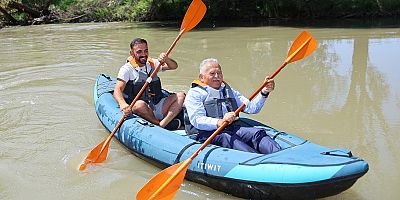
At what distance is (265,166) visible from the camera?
3.01 meters

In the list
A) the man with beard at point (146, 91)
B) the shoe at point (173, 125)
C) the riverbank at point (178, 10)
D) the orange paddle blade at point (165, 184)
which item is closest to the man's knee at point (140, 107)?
the man with beard at point (146, 91)

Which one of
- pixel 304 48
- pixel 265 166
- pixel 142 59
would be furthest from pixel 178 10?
pixel 265 166

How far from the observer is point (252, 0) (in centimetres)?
1670

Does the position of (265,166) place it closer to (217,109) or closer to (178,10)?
(217,109)

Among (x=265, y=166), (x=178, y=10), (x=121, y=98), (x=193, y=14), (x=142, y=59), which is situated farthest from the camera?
(x=178, y=10)

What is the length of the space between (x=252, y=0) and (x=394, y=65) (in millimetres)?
9967

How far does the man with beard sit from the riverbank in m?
11.9

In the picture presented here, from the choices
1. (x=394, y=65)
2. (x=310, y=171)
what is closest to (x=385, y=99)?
(x=394, y=65)

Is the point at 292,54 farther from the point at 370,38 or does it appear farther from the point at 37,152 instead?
the point at 370,38

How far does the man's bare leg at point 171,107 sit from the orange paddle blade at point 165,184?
1124 mm

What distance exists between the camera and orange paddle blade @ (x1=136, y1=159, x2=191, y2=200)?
309cm

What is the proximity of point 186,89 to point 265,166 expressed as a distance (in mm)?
3750

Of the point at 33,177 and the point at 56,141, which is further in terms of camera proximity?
the point at 56,141

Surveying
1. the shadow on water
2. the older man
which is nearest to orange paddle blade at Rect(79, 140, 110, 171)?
the older man
